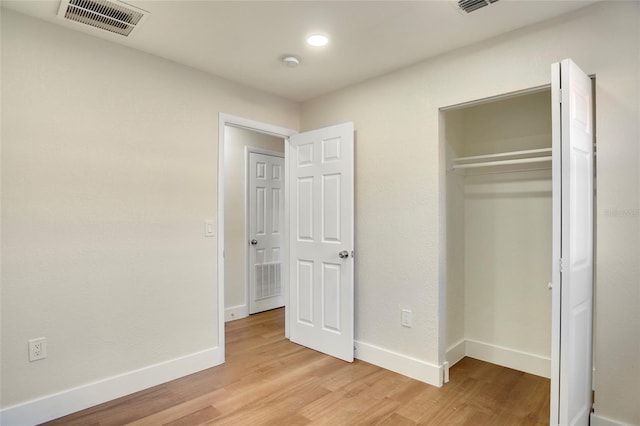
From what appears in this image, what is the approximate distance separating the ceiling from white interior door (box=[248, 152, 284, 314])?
6.33ft

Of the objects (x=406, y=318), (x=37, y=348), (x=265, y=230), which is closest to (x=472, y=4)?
(x=406, y=318)

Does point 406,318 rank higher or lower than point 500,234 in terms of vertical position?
lower

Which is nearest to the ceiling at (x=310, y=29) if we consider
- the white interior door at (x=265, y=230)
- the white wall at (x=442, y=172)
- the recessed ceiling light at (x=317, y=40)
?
the recessed ceiling light at (x=317, y=40)

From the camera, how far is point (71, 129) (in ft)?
7.66

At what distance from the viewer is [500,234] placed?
3119mm

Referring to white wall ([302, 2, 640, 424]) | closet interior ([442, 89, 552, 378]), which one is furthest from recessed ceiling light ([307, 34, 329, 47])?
closet interior ([442, 89, 552, 378])

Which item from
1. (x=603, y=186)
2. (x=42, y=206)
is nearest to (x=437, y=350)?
(x=603, y=186)

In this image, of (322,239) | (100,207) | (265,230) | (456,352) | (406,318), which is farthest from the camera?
(265,230)

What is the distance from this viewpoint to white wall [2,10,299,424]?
214 centimetres

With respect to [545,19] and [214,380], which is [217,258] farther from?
[545,19]

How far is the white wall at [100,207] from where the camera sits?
84.2 inches

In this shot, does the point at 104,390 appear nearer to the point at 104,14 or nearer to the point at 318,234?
the point at 318,234

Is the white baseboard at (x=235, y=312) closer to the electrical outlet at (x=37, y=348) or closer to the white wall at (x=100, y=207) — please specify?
the white wall at (x=100, y=207)

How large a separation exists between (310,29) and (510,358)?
3095 millimetres
